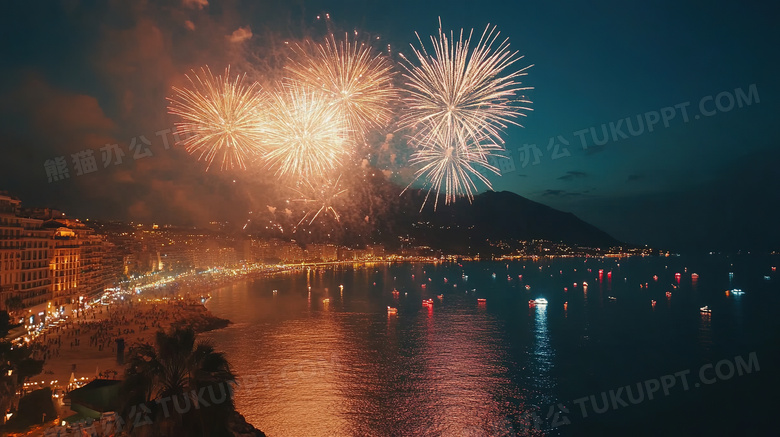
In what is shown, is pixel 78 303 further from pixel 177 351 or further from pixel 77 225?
pixel 177 351

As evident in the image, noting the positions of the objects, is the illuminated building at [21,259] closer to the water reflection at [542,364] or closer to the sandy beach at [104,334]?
the sandy beach at [104,334]

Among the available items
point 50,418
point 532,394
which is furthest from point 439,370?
point 50,418

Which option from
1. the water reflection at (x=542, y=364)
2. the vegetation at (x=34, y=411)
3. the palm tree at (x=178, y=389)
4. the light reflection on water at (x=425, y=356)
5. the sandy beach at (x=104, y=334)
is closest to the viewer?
the palm tree at (x=178, y=389)

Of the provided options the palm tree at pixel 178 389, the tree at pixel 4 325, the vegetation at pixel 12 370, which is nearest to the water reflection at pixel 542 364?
the palm tree at pixel 178 389

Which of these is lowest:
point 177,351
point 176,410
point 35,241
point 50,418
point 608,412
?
point 608,412

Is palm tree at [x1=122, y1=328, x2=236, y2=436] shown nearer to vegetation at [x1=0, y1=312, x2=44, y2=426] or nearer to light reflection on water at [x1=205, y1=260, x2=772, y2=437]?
vegetation at [x1=0, y1=312, x2=44, y2=426]

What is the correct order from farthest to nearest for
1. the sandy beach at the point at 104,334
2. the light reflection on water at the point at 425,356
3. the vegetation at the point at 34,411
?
the sandy beach at the point at 104,334 → the light reflection on water at the point at 425,356 → the vegetation at the point at 34,411

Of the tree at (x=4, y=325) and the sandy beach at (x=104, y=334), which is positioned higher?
the tree at (x=4, y=325)

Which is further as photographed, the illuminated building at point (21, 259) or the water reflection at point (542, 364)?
the illuminated building at point (21, 259)
